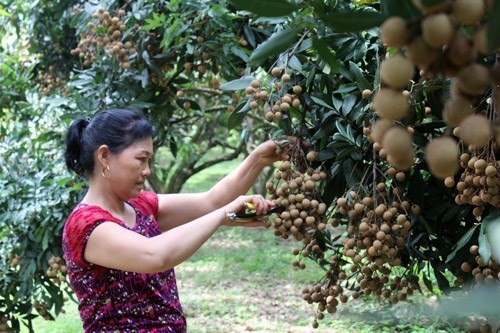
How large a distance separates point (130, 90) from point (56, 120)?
1.73 feet

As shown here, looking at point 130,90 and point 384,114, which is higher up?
point 130,90

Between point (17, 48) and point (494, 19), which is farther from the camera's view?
point (17, 48)

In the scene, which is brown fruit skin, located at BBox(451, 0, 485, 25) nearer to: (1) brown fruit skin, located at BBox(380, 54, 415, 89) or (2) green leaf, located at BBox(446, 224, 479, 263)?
(1) brown fruit skin, located at BBox(380, 54, 415, 89)

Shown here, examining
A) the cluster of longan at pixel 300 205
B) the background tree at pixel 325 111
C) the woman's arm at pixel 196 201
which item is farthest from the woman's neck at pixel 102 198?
the cluster of longan at pixel 300 205

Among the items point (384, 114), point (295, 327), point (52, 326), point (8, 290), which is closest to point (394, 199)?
point (384, 114)

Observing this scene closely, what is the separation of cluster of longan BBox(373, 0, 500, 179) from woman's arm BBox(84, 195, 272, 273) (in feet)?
3.85

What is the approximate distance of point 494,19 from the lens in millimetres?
341

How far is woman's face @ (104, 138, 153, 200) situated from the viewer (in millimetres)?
1751

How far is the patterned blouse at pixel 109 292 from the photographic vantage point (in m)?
1.70

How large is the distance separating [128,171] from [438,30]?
4.77ft

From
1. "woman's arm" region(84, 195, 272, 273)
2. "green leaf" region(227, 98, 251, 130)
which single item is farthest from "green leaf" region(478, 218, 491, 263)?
"green leaf" region(227, 98, 251, 130)

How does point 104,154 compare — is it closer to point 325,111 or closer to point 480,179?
point 325,111

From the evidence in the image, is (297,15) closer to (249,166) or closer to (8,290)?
(249,166)

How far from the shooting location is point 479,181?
3.84 ft
